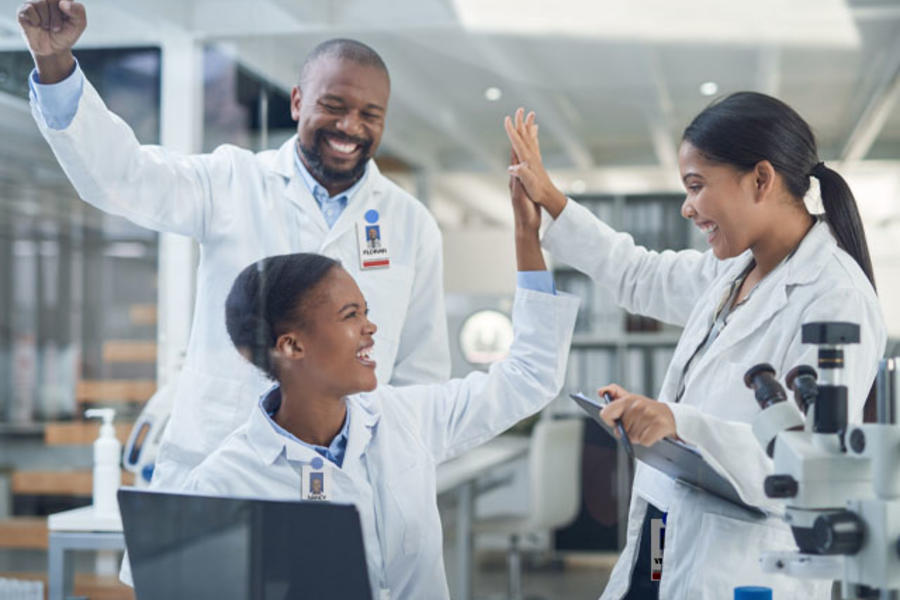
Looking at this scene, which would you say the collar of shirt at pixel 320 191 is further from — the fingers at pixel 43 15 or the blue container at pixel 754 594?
the blue container at pixel 754 594

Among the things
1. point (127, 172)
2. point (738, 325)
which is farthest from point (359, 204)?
point (738, 325)

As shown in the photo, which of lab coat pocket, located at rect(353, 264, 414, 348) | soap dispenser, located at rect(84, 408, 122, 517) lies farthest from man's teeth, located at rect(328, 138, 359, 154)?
soap dispenser, located at rect(84, 408, 122, 517)

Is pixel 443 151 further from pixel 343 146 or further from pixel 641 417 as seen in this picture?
pixel 641 417

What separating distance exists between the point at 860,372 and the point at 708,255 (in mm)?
412

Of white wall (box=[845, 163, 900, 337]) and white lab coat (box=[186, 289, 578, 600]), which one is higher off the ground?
white wall (box=[845, 163, 900, 337])

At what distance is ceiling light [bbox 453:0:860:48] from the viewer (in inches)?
96.7

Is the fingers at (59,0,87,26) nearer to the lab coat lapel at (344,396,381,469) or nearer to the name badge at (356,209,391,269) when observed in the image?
the name badge at (356,209,391,269)

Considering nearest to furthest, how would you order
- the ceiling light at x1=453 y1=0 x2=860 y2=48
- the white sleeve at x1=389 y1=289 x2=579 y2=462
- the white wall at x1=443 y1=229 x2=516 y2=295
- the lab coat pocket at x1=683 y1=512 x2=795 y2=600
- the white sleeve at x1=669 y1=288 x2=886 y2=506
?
the white sleeve at x1=669 y1=288 x2=886 y2=506 → the lab coat pocket at x1=683 y1=512 x2=795 y2=600 → the white sleeve at x1=389 y1=289 x2=579 y2=462 → the white wall at x1=443 y1=229 x2=516 y2=295 → the ceiling light at x1=453 y1=0 x2=860 y2=48

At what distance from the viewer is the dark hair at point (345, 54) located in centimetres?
188

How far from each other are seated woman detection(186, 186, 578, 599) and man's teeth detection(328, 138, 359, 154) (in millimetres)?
209

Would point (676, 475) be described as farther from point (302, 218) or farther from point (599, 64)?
point (599, 64)

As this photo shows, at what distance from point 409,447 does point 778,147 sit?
29.7 inches

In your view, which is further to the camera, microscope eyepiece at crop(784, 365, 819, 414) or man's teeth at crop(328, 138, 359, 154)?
man's teeth at crop(328, 138, 359, 154)

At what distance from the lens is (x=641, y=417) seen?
134cm
